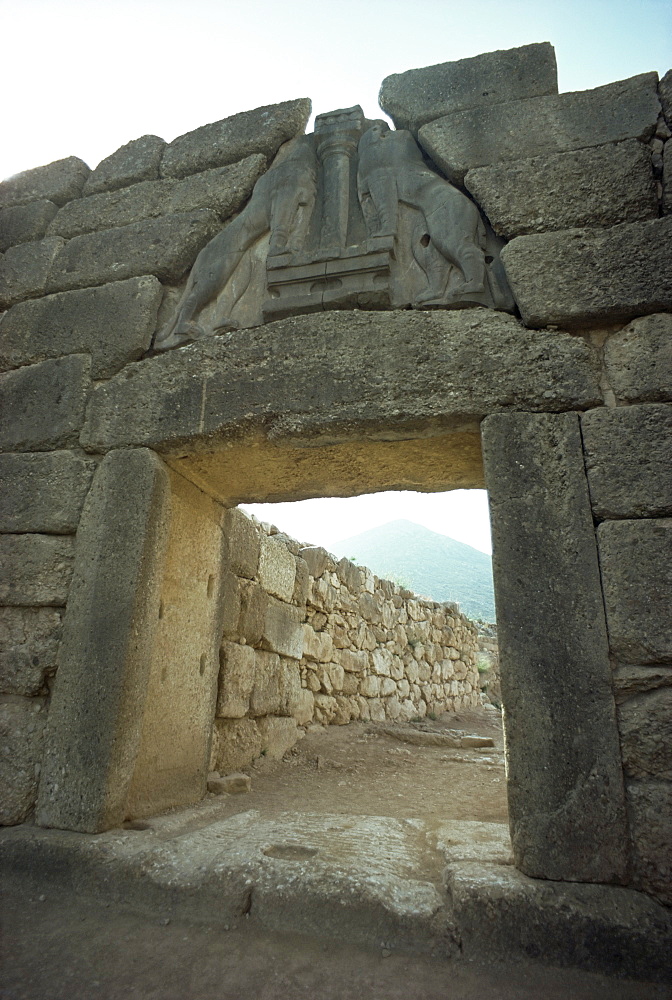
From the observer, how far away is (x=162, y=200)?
11.1 ft

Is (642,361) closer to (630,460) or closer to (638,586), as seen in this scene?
(630,460)

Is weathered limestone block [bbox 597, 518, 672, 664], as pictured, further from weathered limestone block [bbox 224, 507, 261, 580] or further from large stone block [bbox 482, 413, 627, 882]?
weathered limestone block [bbox 224, 507, 261, 580]

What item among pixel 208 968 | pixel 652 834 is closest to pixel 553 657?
pixel 652 834

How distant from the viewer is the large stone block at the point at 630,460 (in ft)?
6.57

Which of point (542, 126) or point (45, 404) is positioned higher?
point (542, 126)

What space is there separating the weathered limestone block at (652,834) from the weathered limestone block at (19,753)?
2.22 meters

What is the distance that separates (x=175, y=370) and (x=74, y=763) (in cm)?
179

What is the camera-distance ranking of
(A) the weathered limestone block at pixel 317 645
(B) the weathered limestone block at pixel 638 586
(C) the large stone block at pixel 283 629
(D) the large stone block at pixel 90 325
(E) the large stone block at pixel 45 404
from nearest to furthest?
1. (B) the weathered limestone block at pixel 638 586
2. (E) the large stone block at pixel 45 404
3. (D) the large stone block at pixel 90 325
4. (C) the large stone block at pixel 283 629
5. (A) the weathered limestone block at pixel 317 645

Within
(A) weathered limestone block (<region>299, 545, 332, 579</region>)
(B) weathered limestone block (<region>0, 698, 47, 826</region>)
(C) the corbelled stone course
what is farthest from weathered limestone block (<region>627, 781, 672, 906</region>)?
(A) weathered limestone block (<region>299, 545, 332, 579</region>)

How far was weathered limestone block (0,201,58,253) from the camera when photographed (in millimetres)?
3629

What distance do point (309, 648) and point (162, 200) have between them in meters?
3.62

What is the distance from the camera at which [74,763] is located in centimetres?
227

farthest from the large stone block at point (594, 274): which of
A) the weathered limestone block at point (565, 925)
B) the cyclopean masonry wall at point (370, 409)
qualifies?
the weathered limestone block at point (565, 925)

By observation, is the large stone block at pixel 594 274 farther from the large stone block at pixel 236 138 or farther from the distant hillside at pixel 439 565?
the distant hillside at pixel 439 565
